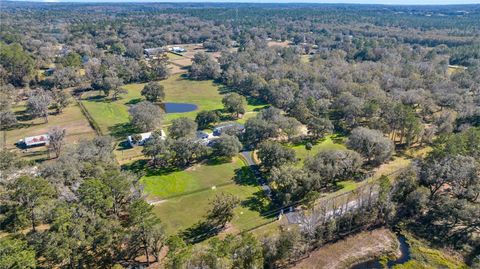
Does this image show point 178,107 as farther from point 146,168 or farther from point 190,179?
point 190,179

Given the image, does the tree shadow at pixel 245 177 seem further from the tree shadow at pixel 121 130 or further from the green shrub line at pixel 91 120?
the green shrub line at pixel 91 120

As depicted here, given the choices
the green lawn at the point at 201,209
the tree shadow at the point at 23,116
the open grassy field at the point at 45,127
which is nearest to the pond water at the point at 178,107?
the open grassy field at the point at 45,127

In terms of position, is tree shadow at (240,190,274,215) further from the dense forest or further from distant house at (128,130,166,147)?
distant house at (128,130,166,147)

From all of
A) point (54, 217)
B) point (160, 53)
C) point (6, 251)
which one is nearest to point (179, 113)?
point (54, 217)

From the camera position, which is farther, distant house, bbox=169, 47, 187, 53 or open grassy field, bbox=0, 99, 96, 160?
distant house, bbox=169, 47, 187, 53

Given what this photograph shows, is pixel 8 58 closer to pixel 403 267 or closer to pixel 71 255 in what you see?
pixel 71 255

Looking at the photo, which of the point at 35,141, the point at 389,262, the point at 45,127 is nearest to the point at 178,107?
the point at 45,127

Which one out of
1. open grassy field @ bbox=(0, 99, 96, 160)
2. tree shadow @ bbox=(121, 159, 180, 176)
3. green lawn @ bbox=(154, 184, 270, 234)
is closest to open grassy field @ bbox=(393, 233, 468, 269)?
green lawn @ bbox=(154, 184, 270, 234)
